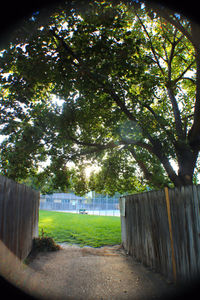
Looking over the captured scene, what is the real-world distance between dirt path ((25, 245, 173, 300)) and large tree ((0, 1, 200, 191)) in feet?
11.0

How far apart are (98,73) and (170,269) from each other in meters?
5.34

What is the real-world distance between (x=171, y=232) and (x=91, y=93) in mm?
4672

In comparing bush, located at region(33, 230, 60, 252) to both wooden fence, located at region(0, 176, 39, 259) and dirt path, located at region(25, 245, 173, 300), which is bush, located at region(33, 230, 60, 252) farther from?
wooden fence, located at region(0, 176, 39, 259)

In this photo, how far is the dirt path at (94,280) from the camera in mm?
3750

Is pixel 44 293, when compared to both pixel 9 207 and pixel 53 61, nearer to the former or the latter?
pixel 9 207

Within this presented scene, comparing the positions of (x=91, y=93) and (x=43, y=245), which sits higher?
(x=91, y=93)

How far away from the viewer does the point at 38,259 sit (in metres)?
6.15

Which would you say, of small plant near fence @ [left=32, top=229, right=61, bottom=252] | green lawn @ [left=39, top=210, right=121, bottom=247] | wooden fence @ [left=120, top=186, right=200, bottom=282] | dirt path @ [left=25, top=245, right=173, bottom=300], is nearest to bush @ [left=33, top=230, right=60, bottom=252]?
small plant near fence @ [left=32, top=229, right=61, bottom=252]

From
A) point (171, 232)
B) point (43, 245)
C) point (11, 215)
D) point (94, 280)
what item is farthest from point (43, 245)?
point (171, 232)

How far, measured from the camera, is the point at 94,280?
4.52 metres

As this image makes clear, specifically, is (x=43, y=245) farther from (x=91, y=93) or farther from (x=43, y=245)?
(x=91, y=93)

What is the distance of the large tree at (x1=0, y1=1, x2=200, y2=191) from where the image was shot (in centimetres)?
517

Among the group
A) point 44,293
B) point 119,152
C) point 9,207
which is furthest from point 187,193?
point 119,152

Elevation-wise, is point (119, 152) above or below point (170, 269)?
above
